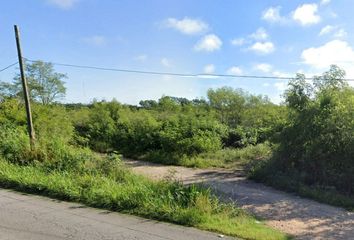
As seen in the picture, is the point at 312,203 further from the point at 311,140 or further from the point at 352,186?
the point at 311,140

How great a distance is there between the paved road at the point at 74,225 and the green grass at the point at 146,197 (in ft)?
1.19

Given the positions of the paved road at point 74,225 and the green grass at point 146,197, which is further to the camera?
the green grass at point 146,197

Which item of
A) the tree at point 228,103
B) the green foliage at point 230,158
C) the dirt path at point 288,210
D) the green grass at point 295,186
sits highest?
the tree at point 228,103

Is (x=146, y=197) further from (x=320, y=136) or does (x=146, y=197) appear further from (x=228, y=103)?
(x=228, y=103)

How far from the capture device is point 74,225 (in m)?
8.05

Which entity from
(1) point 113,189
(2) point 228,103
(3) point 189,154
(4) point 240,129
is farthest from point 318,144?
(2) point 228,103

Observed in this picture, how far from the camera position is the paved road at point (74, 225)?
737 cm

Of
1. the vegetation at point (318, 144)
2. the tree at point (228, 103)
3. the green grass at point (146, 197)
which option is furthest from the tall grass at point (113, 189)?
the tree at point (228, 103)

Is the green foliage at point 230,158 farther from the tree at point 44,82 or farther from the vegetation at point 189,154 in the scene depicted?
the tree at point 44,82

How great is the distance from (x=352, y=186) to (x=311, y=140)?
6.43ft

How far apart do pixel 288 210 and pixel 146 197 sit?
3.54 metres

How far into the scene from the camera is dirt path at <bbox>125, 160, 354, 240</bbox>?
28.0 feet

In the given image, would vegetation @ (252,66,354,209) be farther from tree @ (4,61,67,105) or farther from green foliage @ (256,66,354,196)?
tree @ (4,61,67,105)

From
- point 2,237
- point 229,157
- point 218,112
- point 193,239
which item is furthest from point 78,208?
point 218,112
